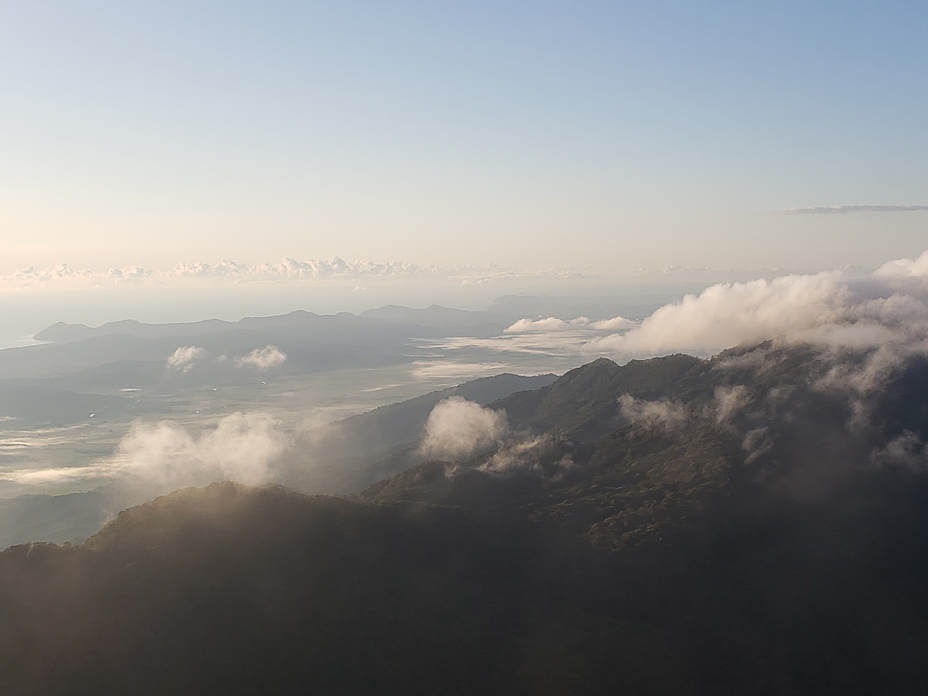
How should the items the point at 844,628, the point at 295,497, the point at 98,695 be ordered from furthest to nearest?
the point at 295,497 < the point at 844,628 < the point at 98,695

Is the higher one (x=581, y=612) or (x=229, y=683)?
(x=229, y=683)

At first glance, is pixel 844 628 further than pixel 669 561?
No

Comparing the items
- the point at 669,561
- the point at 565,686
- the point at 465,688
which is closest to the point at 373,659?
the point at 465,688

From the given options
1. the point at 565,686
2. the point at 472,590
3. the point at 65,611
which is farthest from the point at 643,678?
the point at 65,611

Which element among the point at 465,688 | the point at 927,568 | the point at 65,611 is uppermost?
the point at 65,611

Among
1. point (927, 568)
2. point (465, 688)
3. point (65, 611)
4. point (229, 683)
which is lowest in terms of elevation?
point (927, 568)

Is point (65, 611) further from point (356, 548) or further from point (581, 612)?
point (581, 612)

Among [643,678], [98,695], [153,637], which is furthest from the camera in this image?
[643,678]

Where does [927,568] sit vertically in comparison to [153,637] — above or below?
below

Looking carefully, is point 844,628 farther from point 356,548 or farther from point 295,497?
point 295,497
